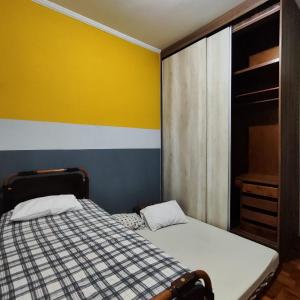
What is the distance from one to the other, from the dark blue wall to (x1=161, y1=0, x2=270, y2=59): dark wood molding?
1.49 metres

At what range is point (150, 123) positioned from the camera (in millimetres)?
2852

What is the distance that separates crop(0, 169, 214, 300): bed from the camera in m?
0.81

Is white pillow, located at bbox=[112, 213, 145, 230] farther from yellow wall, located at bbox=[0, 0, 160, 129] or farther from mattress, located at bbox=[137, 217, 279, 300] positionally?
yellow wall, located at bbox=[0, 0, 160, 129]

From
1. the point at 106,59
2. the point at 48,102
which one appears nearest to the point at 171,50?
the point at 106,59

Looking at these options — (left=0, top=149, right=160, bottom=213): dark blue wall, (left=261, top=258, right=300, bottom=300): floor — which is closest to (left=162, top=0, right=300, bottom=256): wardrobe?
(left=261, top=258, right=300, bottom=300): floor

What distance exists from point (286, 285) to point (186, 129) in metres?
1.84

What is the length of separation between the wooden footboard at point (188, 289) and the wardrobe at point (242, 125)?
1338mm

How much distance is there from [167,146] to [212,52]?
1.35 metres

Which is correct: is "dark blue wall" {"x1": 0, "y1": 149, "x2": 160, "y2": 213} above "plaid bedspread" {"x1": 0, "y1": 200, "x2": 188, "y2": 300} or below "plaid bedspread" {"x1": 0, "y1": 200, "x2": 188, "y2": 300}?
above

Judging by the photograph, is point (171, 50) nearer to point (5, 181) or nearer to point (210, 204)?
point (210, 204)

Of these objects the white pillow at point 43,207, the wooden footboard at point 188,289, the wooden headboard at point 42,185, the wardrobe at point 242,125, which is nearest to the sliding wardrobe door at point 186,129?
the wardrobe at point 242,125

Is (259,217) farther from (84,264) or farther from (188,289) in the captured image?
Result: (84,264)

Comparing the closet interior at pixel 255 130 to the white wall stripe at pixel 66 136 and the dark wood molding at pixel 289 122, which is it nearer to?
the dark wood molding at pixel 289 122

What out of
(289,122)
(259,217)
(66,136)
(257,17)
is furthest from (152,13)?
(259,217)
